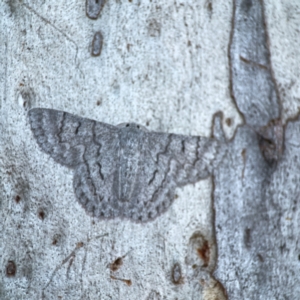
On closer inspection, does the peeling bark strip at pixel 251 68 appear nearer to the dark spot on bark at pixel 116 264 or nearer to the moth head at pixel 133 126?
the moth head at pixel 133 126

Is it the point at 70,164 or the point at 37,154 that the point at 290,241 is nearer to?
the point at 70,164

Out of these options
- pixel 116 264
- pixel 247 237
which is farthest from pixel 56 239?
pixel 247 237

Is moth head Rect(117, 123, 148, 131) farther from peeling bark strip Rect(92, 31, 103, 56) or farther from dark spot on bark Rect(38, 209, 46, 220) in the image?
dark spot on bark Rect(38, 209, 46, 220)

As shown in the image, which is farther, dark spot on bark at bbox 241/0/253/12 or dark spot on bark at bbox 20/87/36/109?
dark spot on bark at bbox 20/87/36/109

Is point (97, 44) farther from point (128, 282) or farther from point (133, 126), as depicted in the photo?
point (128, 282)

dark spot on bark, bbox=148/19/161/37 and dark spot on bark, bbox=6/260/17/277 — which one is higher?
dark spot on bark, bbox=148/19/161/37

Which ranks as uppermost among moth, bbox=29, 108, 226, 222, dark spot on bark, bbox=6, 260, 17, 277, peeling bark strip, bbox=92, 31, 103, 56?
peeling bark strip, bbox=92, 31, 103, 56

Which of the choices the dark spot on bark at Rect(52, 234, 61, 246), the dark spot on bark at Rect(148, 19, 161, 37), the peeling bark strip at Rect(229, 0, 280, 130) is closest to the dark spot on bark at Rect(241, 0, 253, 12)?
the peeling bark strip at Rect(229, 0, 280, 130)
